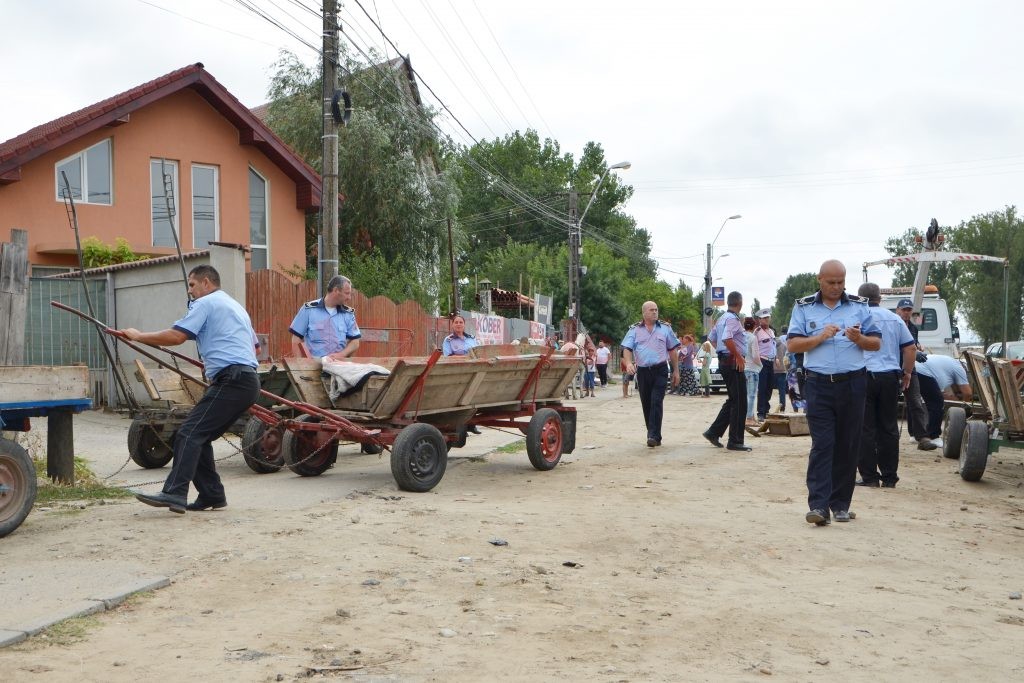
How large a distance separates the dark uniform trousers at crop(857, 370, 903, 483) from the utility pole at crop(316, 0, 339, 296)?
8.01 m

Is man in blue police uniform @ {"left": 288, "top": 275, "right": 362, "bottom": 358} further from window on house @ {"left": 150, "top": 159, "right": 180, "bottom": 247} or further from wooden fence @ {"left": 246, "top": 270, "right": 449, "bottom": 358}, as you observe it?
window on house @ {"left": 150, "top": 159, "right": 180, "bottom": 247}

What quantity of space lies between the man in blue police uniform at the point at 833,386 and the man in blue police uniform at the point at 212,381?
4.06 m

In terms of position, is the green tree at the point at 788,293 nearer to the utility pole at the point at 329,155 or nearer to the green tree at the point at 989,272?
the green tree at the point at 989,272

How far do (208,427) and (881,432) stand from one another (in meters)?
6.13

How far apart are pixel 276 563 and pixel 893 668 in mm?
3336

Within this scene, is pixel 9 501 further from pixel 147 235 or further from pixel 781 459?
pixel 147 235

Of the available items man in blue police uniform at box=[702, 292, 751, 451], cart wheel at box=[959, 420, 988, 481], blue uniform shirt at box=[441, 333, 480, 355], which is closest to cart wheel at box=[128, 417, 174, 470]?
blue uniform shirt at box=[441, 333, 480, 355]

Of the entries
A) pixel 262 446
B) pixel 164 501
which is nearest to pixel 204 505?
pixel 164 501

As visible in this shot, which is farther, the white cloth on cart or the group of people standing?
the white cloth on cart

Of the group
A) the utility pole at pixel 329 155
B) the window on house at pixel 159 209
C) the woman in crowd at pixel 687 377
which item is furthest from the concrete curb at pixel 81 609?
the woman in crowd at pixel 687 377

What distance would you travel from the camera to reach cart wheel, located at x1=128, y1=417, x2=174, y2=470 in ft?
33.0

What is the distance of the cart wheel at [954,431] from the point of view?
11.2 metres

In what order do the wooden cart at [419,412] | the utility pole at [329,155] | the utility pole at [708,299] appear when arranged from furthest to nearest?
1. the utility pole at [708,299]
2. the utility pole at [329,155]
3. the wooden cart at [419,412]

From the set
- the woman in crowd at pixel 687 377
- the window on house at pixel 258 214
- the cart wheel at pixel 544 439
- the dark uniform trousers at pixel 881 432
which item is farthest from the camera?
the woman in crowd at pixel 687 377
